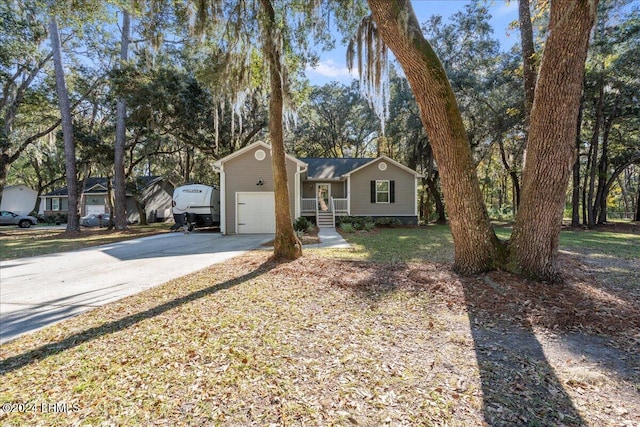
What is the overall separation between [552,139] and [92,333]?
233 inches

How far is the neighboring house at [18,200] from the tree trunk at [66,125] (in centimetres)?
2160

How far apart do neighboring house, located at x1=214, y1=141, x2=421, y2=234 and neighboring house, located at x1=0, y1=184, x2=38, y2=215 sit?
2885 cm

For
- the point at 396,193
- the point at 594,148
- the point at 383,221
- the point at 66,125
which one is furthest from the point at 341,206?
the point at 66,125

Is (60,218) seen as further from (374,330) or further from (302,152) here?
(374,330)

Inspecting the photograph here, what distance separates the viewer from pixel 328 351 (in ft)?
8.68

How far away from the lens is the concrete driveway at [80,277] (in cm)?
379

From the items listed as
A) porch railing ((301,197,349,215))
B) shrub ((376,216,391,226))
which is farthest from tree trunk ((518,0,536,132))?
porch railing ((301,197,349,215))

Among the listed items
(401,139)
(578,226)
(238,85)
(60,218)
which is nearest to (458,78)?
(401,139)

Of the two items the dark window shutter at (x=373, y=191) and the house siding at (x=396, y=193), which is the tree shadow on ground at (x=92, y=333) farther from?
the dark window shutter at (x=373, y=191)

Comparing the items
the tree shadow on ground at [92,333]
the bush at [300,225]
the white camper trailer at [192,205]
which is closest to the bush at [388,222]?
the bush at [300,225]

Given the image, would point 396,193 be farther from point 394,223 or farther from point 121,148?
point 121,148

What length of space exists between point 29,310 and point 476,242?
6.26 m

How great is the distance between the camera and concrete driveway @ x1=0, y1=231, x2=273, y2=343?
3.79m

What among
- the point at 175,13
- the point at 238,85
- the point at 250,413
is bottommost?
the point at 250,413
